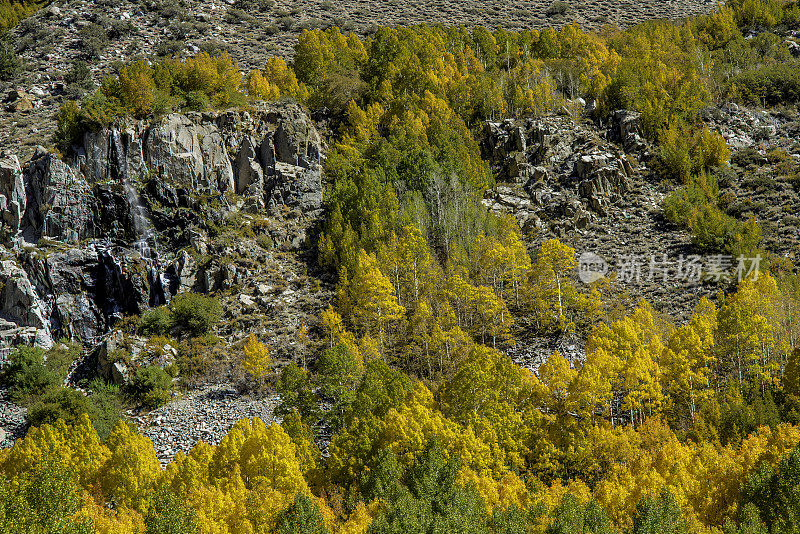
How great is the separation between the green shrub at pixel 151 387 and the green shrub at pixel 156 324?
5.66 meters

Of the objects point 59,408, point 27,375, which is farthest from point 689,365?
point 27,375

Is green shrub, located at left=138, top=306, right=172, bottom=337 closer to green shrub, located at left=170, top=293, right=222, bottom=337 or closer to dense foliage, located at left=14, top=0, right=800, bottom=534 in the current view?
dense foliage, located at left=14, top=0, right=800, bottom=534

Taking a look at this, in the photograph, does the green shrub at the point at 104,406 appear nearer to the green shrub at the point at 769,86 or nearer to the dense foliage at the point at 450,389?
the dense foliage at the point at 450,389

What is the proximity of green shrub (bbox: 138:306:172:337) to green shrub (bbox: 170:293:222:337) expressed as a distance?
69cm

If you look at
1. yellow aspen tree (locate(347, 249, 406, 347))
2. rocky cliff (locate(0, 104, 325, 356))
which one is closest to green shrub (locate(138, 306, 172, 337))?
rocky cliff (locate(0, 104, 325, 356))

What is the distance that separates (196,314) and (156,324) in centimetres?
378

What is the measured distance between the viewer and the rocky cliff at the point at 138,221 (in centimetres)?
5369

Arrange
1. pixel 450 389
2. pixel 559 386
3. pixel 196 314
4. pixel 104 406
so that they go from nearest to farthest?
pixel 450 389, pixel 559 386, pixel 104 406, pixel 196 314

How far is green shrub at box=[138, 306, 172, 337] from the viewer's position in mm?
52250

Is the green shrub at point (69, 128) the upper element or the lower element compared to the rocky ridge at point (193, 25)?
lower

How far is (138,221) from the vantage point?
58688 mm

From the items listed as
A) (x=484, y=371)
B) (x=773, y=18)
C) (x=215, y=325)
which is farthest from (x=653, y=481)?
(x=773, y=18)

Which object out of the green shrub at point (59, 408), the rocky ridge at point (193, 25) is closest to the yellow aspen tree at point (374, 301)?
the green shrub at point (59, 408)

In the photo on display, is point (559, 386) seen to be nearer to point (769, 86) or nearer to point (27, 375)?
point (27, 375)
